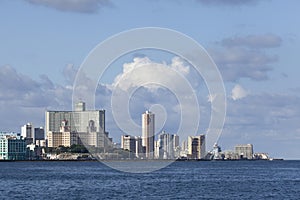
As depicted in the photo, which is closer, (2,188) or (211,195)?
→ (211,195)

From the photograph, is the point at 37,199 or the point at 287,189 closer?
the point at 37,199

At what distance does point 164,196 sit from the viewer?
11875 centimetres

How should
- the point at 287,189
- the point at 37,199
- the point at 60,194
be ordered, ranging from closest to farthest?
the point at 37,199 < the point at 60,194 < the point at 287,189

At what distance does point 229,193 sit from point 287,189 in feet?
63.0

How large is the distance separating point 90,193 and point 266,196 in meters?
25.9

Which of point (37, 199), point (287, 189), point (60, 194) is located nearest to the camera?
point (37, 199)

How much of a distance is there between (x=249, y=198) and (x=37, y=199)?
2941cm

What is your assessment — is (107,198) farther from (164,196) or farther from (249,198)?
(249,198)

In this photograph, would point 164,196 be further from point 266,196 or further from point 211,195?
point 266,196

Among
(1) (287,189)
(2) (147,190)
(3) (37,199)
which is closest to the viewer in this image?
(3) (37,199)

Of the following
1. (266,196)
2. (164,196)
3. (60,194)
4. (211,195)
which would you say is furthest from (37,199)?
(266,196)

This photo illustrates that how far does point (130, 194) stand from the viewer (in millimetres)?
123062

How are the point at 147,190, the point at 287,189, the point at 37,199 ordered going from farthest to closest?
1. the point at 287,189
2. the point at 147,190
3. the point at 37,199

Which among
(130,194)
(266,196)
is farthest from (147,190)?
(266,196)
